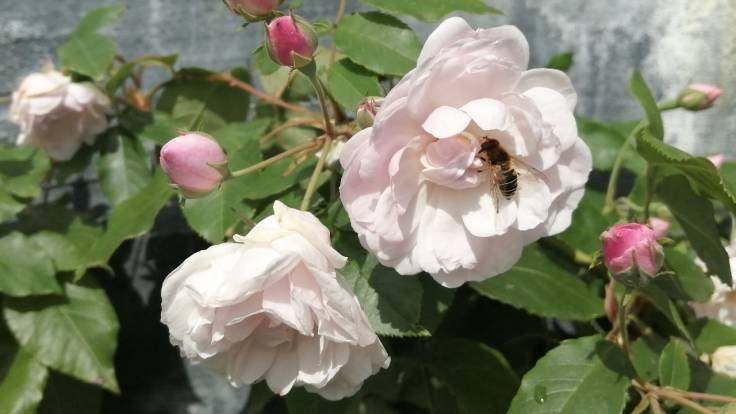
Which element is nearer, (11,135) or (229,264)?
(229,264)

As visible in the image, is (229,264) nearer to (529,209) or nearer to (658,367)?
(529,209)

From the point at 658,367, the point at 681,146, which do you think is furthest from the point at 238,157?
the point at 681,146

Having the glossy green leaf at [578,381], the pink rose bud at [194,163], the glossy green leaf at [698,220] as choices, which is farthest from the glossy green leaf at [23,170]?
the glossy green leaf at [698,220]

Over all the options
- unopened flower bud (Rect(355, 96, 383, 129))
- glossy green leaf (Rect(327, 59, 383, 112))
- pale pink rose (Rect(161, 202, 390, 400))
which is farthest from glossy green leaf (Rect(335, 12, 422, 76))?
pale pink rose (Rect(161, 202, 390, 400))

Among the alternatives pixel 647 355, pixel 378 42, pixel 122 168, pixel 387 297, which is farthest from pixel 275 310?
pixel 122 168

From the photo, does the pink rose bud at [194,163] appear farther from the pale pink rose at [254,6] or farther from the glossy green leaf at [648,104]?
the glossy green leaf at [648,104]

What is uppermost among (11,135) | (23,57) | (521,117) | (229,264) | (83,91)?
(521,117)

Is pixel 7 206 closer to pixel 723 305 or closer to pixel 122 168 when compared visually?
pixel 122 168
